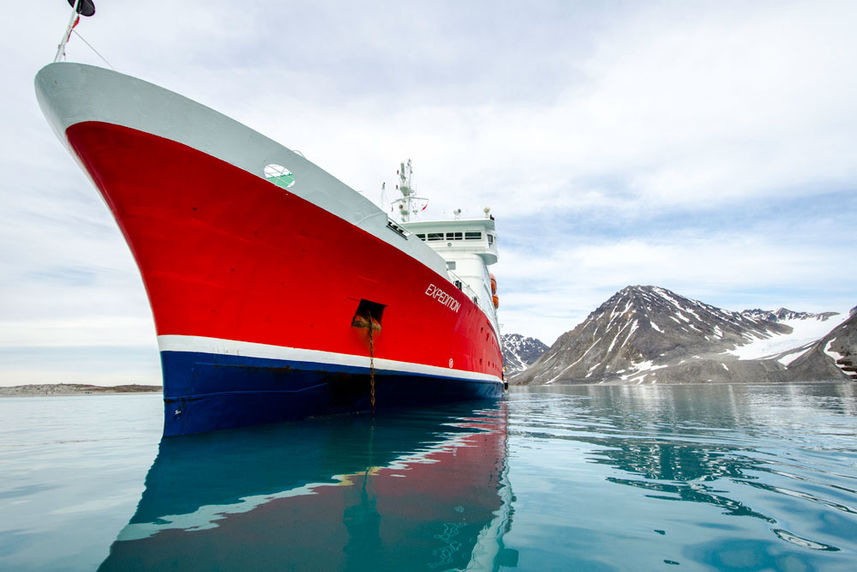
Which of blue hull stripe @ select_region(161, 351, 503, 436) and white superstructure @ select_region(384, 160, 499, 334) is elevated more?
white superstructure @ select_region(384, 160, 499, 334)

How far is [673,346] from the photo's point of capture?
5438 inches

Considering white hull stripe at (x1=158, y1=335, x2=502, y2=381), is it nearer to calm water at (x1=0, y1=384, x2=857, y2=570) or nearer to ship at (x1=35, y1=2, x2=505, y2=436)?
ship at (x1=35, y1=2, x2=505, y2=436)

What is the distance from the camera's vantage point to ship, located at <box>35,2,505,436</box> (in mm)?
6109

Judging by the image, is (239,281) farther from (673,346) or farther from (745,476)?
(673,346)

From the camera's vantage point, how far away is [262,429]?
7.39 metres

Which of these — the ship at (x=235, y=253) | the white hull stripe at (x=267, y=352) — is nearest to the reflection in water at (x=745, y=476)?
the white hull stripe at (x=267, y=352)

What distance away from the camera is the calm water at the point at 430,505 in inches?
94.0

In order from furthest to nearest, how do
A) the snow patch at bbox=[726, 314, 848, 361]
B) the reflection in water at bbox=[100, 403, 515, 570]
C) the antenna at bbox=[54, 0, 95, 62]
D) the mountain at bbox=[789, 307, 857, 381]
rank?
the snow patch at bbox=[726, 314, 848, 361]
the mountain at bbox=[789, 307, 857, 381]
the antenna at bbox=[54, 0, 95, 62]
the reflection in water at bbox=[100, 403, 515, 570]

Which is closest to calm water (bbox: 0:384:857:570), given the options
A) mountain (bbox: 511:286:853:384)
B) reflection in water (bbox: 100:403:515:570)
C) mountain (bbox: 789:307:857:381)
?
reflection in water (bbox: 100:403:515:570)

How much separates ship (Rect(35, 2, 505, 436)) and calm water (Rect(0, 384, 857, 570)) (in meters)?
1.36

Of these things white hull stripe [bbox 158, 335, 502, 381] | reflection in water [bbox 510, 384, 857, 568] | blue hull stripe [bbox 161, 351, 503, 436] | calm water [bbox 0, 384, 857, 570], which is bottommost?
reflection in water [bbox 510, 384, 857, 568]

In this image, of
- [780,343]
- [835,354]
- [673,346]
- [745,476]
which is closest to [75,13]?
[745,476]

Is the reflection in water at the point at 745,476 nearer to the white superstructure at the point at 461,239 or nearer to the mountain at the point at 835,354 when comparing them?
the white superstructure at the point at 461,239

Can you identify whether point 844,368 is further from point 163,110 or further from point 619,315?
point 163,110
